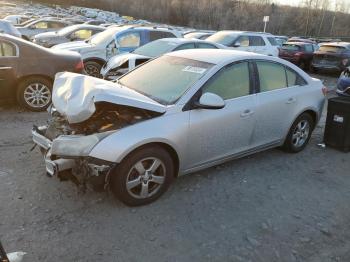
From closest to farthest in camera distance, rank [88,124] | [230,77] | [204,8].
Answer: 1. [88,124]
2. [230,77]
3. [204,8]

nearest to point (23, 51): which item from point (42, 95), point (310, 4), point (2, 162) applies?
point (42, 95)

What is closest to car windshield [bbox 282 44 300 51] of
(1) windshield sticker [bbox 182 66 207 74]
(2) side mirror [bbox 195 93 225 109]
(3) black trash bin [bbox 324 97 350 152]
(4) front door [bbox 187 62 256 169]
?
(3) black trash bin [bbox 324 97 350 152]

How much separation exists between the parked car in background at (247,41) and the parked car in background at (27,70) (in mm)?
7225

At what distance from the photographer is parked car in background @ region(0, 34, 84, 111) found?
21.7 feet

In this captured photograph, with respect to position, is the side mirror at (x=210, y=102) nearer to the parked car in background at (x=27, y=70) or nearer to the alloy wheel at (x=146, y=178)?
the alloy wheel at (x=146, y=178)

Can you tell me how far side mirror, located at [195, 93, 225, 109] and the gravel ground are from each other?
1016mm

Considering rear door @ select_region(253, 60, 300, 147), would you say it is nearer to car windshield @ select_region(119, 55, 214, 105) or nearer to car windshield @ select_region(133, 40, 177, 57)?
car windshield @ select_region(119, 55, 214, 105)

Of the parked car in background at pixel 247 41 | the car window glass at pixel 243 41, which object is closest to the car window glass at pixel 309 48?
the parked car in background at pixel 247 41

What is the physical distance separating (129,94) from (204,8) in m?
59.6

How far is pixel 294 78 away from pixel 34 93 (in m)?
4.77

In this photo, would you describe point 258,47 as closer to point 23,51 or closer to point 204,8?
point 23,51

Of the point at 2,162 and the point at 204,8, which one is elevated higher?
the point at 204,8

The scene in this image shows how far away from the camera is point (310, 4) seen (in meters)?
61.2

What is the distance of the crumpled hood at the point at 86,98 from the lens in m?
3.52
